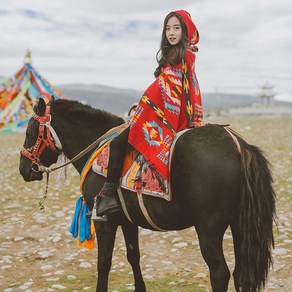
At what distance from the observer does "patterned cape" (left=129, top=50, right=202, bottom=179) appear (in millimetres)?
5129

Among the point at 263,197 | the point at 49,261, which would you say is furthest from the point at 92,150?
the point at 49,261

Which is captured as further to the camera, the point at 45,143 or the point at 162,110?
the point at 45,143

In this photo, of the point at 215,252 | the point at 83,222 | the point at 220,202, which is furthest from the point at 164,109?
the point at 83,222

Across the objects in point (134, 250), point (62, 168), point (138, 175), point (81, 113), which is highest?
point (81, 113)

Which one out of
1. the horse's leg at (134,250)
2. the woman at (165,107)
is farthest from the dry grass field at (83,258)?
the woman at (165,107)

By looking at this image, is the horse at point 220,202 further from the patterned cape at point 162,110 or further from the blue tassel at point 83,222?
the blue tassel at point 83,222

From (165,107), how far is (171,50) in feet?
2.37

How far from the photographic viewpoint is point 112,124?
245 inches

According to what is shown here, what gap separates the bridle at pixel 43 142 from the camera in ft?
19.9

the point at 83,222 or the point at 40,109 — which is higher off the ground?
the point at 40,109

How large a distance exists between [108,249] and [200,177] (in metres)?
1.83

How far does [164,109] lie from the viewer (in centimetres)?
521

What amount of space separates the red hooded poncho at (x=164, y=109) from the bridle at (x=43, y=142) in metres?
1.43

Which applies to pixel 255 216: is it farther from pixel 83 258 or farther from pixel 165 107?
pixel 83 258
